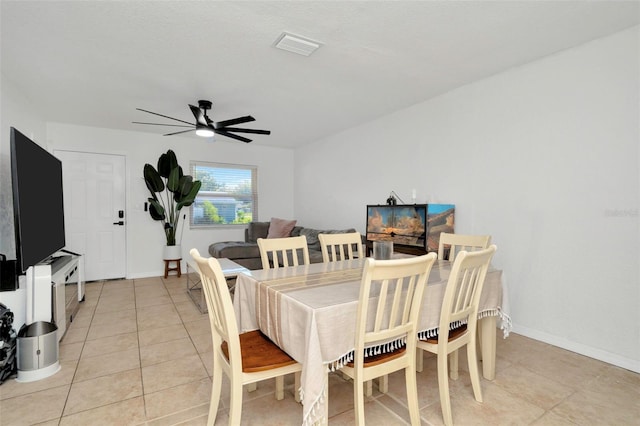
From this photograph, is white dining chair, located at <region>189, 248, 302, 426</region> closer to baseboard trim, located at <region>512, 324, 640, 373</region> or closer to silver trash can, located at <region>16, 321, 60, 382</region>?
silver trash can, located at <region>16, 321, 60, 382</region>

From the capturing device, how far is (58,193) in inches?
133

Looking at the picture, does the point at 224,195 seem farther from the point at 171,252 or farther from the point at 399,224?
the point at 399,224

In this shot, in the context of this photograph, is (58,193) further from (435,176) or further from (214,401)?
(435,176)

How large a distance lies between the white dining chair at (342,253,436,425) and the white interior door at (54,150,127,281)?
16.6ft

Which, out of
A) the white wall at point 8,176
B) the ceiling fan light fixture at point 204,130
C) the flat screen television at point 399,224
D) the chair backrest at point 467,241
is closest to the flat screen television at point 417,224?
the flat screen television at point 399,224

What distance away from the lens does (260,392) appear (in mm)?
2041

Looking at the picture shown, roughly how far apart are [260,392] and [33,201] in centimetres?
223

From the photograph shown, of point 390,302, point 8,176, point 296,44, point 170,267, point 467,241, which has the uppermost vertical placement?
point 296,44

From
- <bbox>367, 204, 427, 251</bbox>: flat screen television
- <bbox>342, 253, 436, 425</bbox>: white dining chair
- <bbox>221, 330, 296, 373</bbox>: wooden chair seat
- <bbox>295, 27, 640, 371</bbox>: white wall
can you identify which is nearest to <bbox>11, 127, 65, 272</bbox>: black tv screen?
<bbox>221, 330, 296, 373</bbox>: wooden chair seat

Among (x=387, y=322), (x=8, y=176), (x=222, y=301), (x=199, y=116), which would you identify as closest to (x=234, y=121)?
(x=199, y=116)

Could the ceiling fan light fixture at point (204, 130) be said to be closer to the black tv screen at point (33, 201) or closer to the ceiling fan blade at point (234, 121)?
the ceiling fan blade at point (234, 121)

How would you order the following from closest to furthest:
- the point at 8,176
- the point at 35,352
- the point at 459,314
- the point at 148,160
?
the point at 459,314 < the point at 35,352 < the point at 8,176 < the point at 148,160

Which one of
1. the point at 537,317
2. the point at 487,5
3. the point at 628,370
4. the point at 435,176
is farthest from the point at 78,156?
the point at 628,370

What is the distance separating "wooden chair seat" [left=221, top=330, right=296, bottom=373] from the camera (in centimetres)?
148
